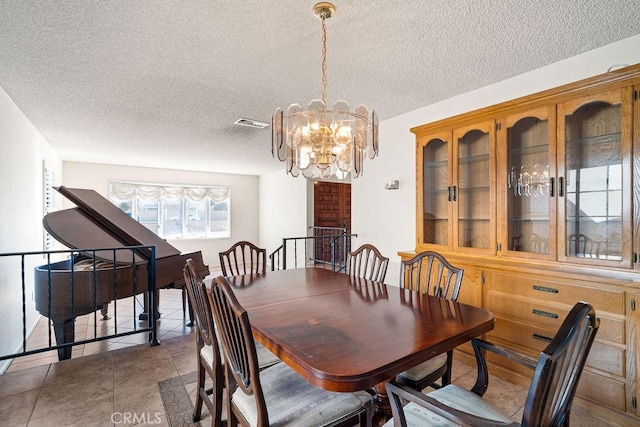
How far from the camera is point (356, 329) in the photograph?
1.48 metres

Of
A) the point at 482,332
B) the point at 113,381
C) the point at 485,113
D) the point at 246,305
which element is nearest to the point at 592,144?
the point at 485,113

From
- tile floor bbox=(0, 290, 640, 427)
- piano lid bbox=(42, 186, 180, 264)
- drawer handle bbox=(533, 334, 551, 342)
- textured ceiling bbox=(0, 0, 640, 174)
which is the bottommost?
tile floor bbox=(0, 290, 640, 427)

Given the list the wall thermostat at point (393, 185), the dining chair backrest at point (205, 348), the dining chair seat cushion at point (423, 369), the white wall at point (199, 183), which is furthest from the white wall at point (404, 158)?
the white wall at point (199, 183)

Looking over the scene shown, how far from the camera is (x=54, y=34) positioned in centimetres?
204

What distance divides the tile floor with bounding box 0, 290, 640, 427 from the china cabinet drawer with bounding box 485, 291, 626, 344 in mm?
502

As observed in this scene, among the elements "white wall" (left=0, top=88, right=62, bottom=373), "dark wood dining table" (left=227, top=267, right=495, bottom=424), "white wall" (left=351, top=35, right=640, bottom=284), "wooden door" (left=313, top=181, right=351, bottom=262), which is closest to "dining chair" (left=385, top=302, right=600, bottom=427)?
"dark wood dining table" (left=227, top=267, right=495, bottom=424)

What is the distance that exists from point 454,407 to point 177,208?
7798 mm

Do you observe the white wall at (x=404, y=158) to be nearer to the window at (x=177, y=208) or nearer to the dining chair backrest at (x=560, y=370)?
the dining chair backrest at (x=560, y=370)

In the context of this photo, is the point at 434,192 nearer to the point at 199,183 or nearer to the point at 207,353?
the point at 207,353

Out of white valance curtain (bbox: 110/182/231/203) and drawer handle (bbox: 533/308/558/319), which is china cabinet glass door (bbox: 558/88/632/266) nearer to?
drawer handle (bbox: 533/308/558/319)

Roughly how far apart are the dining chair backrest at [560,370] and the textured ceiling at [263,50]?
1.76m

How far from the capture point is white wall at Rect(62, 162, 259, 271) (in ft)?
22.1

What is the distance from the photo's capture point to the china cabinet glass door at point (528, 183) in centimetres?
229

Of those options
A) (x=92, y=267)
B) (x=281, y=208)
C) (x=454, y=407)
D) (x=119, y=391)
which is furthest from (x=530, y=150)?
(x=281, y=208)
